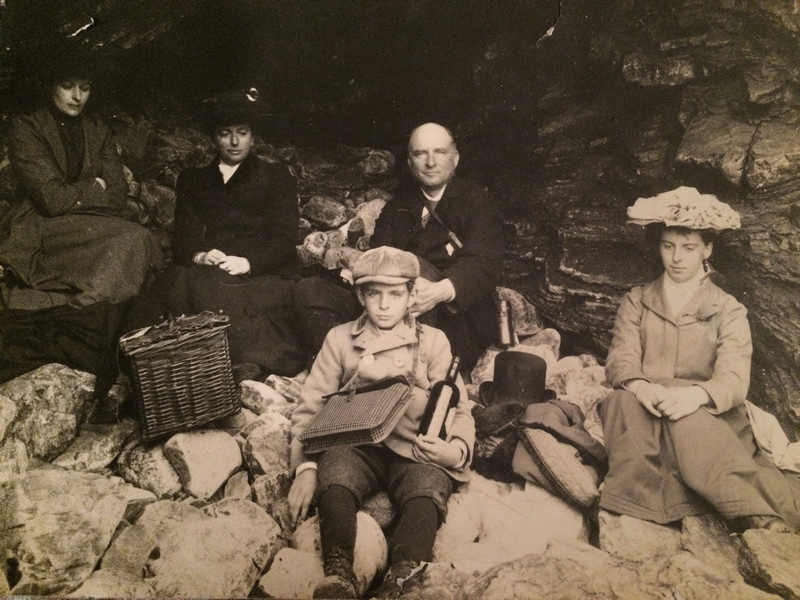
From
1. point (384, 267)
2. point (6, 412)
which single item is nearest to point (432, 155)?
point (384, 267)

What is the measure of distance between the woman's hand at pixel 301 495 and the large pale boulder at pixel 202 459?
331 mm

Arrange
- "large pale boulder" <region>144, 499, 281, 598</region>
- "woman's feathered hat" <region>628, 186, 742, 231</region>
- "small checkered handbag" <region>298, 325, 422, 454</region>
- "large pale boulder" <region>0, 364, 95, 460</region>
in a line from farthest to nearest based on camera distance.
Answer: "woman's feathered hat" <region>628, 186, 742, 231</region>, "large pale boulder" <region>0, 364, 95, 460</region>, "small checkered handbag" <region>298, 325, 422, 454</region>, "large pale boulder" <region>144, 499, 281, 598</region>

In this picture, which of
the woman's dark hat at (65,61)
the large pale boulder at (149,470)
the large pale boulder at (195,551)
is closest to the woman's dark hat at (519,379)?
the large pale boulder at (195,551)

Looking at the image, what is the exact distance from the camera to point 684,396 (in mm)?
Result: 2236

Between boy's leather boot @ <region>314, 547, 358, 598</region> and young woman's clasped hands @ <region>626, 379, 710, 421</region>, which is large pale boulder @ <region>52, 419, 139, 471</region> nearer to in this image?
boy's leather boot @ <region>314, 547, 358, 598</region>

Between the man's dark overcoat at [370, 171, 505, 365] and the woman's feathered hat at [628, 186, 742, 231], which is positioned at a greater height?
the woman's feathered hat at [628, 186, 742, 231]

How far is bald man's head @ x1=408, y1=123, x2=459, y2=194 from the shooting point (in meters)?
2.91

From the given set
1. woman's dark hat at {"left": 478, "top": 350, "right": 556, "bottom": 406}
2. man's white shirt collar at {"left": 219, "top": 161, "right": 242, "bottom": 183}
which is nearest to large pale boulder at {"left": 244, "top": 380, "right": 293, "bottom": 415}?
woman's dark hat at {"left": 478, "top": 350, "right": 556, "bottom": 406}

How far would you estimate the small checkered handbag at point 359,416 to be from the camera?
219 cm

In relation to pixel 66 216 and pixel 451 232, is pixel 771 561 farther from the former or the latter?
pixel 66 216

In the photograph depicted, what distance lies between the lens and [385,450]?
91.4 inches

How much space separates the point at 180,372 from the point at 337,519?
89 centimetres

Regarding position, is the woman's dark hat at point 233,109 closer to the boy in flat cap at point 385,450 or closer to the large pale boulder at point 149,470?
the boy in flat cap at point 385,450

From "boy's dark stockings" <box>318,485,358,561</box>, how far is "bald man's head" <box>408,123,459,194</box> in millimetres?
1550
